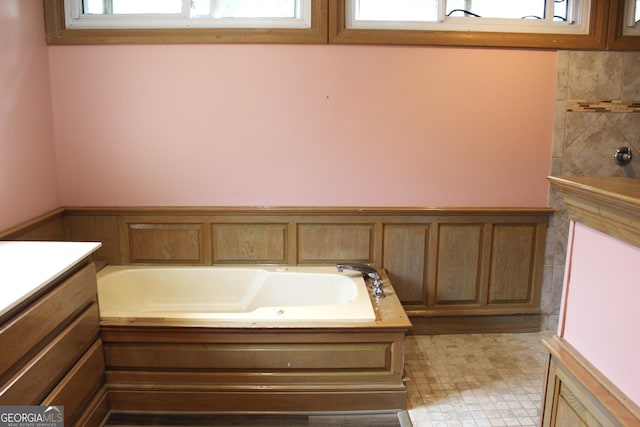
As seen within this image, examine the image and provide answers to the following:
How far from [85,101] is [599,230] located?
2733mm

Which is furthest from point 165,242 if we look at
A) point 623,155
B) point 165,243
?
point 623,155

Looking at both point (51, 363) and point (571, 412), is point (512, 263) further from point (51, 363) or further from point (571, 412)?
point (51, 363)

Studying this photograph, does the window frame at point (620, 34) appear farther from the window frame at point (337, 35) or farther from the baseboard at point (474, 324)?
the baseboard at point (474, 324)

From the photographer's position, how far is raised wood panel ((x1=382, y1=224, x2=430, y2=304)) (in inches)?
122

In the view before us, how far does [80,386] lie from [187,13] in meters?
2.02

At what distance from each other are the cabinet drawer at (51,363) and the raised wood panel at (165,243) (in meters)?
0.84

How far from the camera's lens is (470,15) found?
2.98m

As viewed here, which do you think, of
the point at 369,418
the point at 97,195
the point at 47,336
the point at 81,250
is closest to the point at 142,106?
the point at 97,195

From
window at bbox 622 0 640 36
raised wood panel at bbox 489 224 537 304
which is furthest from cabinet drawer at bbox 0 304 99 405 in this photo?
window at bbox 622 0 640 36

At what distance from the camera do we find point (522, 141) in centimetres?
307

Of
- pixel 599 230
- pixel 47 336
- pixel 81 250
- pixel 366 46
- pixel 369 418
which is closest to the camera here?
pixel 599 230

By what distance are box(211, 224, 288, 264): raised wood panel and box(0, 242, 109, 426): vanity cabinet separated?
36.8 inches

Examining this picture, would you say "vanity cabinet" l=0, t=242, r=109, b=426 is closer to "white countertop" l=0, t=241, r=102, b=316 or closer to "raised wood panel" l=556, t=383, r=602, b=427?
"white countertop" l=0, t=241, r=102, b=316

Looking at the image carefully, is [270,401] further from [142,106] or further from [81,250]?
[142,106]
